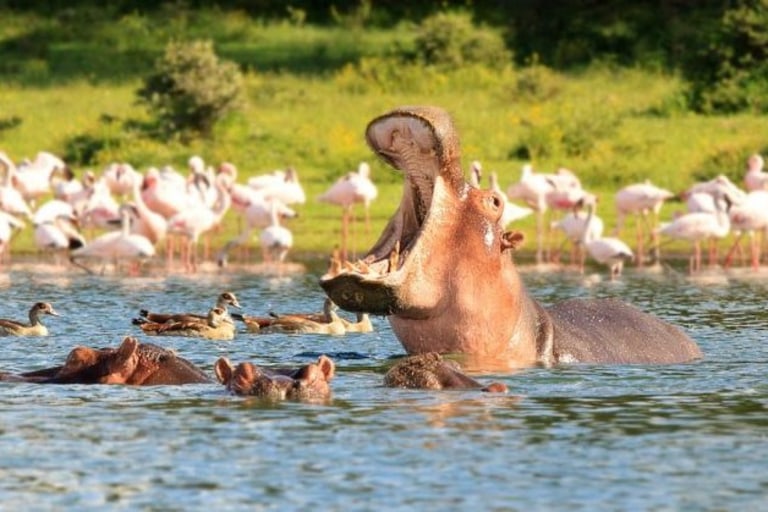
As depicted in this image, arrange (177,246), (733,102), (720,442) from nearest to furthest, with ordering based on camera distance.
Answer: (720,442) → (177,246) → (733,102)

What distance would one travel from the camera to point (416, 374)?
9.85 m

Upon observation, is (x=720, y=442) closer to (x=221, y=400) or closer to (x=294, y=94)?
(x=221, y=400)

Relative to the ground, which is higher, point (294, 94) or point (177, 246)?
point (294, 94)

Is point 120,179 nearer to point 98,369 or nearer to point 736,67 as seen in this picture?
point 736,67

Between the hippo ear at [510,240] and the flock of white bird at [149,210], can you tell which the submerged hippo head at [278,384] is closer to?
the hippo ear at [510,240]

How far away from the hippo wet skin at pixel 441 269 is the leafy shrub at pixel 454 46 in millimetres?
25632

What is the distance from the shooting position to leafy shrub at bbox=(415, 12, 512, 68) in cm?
3597

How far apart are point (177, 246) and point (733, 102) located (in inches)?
393

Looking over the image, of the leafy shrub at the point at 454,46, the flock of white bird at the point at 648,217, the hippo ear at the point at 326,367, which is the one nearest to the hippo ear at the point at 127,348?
the hippo ear at the point at 326,367

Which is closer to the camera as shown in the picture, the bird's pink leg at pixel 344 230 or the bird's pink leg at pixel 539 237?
the bird's pink leg at pixel 344 230

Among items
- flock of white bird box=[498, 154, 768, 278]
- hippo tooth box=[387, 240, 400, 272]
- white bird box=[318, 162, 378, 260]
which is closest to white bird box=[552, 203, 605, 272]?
flock of white bird box=[498, 154, 768, 278]

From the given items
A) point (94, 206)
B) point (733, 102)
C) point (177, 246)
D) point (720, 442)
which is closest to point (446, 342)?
point (720, 442)

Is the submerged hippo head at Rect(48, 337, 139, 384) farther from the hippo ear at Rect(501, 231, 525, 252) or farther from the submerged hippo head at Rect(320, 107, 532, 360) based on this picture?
the hippo ear at Rect(501, 231, 525, 252)

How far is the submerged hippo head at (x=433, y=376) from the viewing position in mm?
9750
